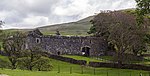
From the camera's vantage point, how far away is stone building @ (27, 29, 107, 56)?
88.2 m

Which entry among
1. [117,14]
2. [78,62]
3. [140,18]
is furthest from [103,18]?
[140,18]

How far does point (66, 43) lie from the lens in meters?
88.9

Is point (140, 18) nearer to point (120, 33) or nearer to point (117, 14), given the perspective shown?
point (120, 33)

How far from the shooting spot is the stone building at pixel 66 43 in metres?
88.2

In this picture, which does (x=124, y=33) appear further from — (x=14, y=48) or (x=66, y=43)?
(x=14, y=48)

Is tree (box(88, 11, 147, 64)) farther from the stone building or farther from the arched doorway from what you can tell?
the arched doorway

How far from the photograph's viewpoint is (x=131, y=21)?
7238cm

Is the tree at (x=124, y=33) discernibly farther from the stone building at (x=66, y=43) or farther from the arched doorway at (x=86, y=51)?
the arched doorway at (x=86, y=51)

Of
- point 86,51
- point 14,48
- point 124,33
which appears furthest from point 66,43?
point 14,48

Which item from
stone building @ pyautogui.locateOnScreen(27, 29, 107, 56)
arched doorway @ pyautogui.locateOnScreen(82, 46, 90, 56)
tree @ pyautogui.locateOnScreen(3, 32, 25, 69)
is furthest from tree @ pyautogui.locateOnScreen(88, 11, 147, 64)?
tree @ pyautogui.locateOnScreen(3, 32, 25, 69)

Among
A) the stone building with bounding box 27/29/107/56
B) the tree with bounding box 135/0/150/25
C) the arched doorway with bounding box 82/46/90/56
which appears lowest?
the arched doorway with bounding box 82/46/90/56

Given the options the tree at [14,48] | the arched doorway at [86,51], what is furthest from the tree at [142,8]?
the arched doorway at [86,51]

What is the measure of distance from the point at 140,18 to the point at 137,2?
10.1ft

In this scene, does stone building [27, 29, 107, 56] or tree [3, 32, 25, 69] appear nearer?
tree [3, 32, 25, 69]
